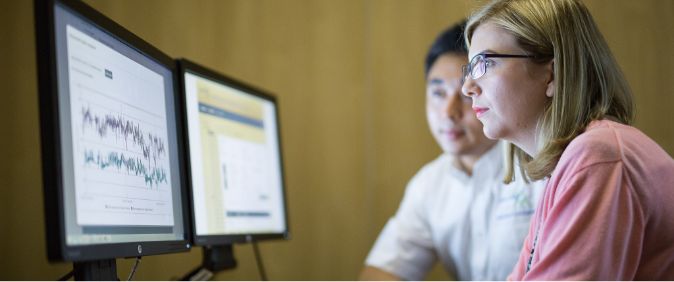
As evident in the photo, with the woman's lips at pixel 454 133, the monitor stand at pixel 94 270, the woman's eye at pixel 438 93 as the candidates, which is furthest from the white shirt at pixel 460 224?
the monitor stand at pixel 94 270

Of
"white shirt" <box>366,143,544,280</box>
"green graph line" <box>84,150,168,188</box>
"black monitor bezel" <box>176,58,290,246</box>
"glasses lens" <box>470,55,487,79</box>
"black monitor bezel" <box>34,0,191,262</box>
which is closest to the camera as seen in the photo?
"black monitor bezel" <box>34,0,191,262</box>

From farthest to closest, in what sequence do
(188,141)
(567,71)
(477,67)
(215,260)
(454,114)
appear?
(454,114)
(215,260)
(188,141)
(477,67)
(567,71)

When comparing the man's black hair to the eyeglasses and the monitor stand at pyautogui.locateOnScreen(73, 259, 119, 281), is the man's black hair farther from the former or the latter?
the monitor stand at pyautogui.locateOnScreen(73, 259, 119, 281)

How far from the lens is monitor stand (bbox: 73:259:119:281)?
38.9 inches

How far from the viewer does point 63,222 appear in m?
0.86

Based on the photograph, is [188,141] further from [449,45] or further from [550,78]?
[449,45]

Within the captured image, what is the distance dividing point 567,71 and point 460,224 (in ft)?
3.23

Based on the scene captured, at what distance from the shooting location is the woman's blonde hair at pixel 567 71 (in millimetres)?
1102

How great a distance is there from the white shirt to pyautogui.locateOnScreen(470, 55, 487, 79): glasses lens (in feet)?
2.43

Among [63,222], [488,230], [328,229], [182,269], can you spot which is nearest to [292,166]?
[328,229]

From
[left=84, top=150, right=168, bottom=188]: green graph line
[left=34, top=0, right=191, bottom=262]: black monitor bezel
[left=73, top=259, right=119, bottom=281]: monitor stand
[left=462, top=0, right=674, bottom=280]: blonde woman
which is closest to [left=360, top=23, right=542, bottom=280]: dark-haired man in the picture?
[left=462, top=0, right=674, bottom=280]: blonde woman

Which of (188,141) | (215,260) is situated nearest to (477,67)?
(188,141)

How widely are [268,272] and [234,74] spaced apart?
0.67 metres

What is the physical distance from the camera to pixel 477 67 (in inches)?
48.2
